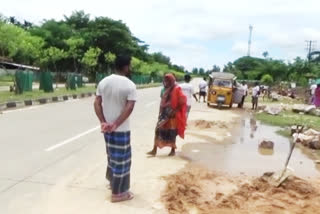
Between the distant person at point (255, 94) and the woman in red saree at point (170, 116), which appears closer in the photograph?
the woman in red saree at point (170, 116)

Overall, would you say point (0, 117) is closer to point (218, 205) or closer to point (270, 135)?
point (270, 135)

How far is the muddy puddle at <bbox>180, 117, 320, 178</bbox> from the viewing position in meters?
9.20

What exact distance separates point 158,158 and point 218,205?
314 centimetres

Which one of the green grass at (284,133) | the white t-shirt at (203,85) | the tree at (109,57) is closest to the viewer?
the green grass at (284,133)

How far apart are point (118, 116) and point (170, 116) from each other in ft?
11.7

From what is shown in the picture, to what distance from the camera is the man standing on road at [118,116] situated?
5734 millimetres

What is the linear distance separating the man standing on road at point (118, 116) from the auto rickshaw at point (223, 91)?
2141 cm

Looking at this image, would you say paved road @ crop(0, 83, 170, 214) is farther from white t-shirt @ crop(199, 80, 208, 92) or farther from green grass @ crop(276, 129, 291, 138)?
white t-shirt @ crop(199, 80, 208, 92)

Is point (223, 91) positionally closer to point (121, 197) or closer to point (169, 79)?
point (169, 79)

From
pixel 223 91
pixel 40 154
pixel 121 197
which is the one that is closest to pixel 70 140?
pixel 40 154

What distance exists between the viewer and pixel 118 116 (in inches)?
227

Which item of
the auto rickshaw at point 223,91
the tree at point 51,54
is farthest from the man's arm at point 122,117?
the tree at point 51,54

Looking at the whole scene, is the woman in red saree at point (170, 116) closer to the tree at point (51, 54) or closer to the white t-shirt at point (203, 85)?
the white t-shirt at point (203, 85)

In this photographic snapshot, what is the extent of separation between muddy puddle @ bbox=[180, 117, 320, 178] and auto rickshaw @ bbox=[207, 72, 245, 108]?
40.4 ft
